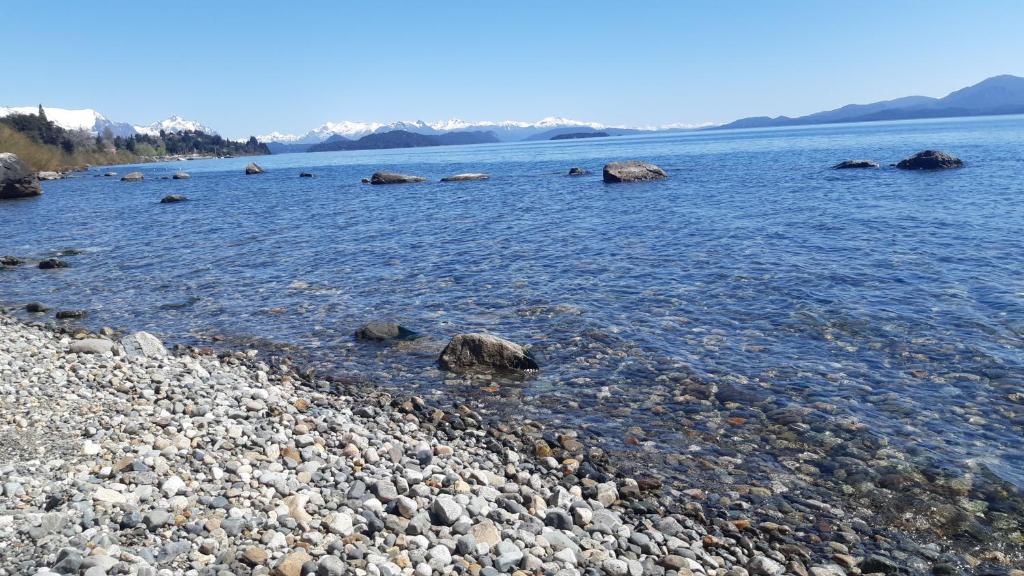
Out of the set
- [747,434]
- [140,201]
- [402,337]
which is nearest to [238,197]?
[140,201]

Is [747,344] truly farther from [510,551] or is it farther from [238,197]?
[238,197]

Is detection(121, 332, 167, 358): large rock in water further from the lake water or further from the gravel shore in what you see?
the lake water

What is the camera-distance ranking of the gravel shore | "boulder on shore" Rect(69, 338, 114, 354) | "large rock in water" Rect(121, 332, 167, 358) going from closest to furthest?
the gravel shore, "boulder on shore" Rect(69, 338, 114, 354), "large rock in water" Rect(121, 332, 167, 358)

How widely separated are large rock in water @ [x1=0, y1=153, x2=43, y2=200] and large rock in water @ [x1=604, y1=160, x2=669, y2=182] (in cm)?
6650

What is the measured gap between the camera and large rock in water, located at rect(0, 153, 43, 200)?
220ft

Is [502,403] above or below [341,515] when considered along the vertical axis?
below

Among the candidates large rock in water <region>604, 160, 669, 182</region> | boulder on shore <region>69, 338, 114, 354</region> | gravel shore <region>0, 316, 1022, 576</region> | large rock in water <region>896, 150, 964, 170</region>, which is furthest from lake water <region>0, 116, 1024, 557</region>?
large rock in water <region>604, 160, 669, 182</region>

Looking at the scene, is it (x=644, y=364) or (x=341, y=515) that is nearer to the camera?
(x=341, y=515)

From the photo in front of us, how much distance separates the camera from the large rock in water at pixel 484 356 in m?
13.8

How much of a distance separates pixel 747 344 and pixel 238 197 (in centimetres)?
6347

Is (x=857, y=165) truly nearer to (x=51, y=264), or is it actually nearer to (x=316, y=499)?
(x=51, y=264)

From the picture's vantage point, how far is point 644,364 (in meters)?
13.9

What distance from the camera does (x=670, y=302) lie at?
1859 centimetres

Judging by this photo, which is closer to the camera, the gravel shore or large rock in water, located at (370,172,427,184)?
the gravel shore
